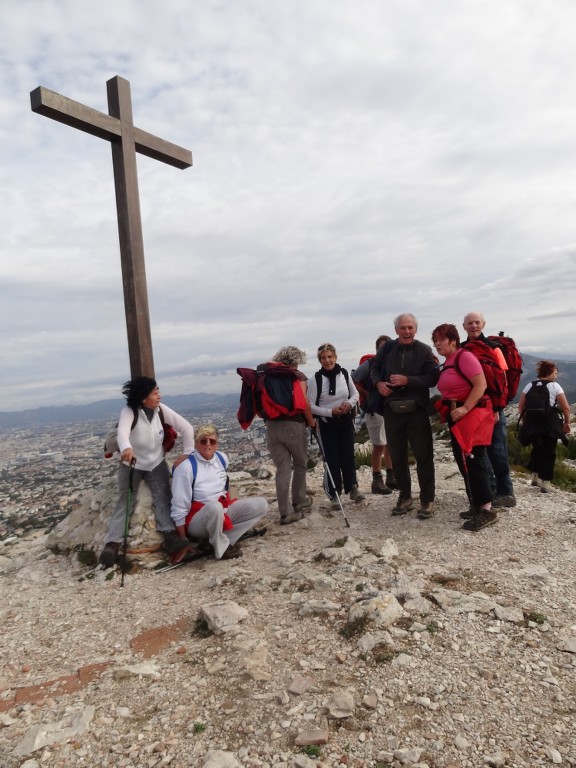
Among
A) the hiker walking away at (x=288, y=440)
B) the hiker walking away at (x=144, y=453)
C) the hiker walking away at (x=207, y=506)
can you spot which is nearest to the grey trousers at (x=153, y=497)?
the hiker walking away at (x=144, y=453)

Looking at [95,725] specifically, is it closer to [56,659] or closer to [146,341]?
[56,659]

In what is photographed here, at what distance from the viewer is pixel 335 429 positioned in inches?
279

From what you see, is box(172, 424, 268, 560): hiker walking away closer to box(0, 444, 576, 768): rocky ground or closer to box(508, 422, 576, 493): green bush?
box(0, 444, 576, 768): rocky ground

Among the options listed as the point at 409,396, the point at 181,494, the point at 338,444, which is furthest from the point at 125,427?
the point at 409,396

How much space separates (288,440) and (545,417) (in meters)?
4.04

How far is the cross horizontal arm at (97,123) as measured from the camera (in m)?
5.39

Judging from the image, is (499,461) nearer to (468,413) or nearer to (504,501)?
(504,501)

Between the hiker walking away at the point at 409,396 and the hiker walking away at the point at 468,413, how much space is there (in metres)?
0.28

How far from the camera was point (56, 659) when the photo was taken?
3791 millimetres

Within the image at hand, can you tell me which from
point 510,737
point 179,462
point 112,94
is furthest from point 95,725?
point 112,94

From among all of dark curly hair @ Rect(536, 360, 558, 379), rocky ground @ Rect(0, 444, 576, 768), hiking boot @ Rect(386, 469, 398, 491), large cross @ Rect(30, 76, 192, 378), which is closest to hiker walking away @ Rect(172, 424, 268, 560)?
rocky ground @ Rect(0, 444, 576, 768)

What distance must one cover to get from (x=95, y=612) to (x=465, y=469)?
14.5 ft

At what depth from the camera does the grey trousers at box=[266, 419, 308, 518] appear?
6453 mm

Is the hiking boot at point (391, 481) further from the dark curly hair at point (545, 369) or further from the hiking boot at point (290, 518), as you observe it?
the dark curly hair at point (545, 369)
